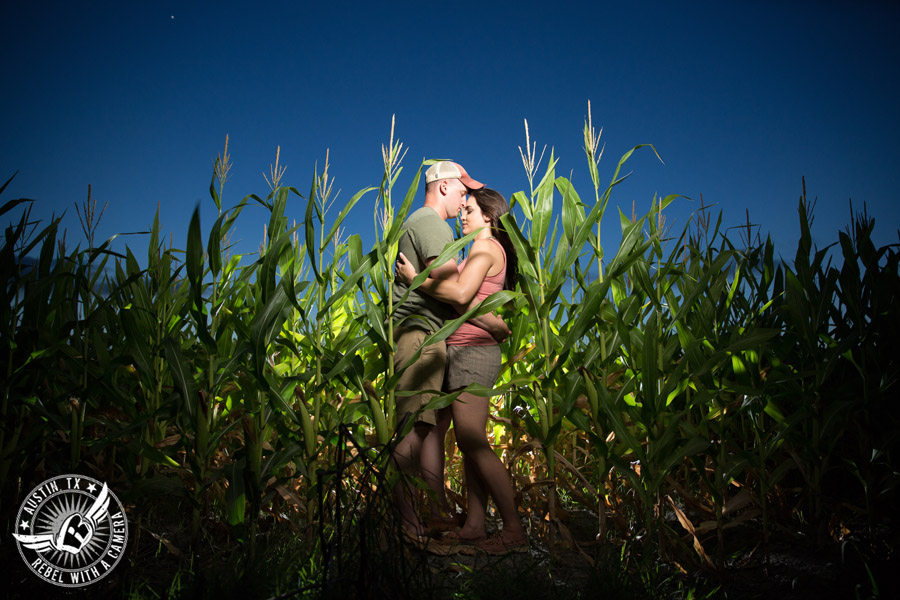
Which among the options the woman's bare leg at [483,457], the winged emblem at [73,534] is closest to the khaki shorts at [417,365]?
the woman's bare leg at [483,457]

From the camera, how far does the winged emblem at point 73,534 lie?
162 centimetres

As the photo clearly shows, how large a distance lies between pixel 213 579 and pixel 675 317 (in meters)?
1.75

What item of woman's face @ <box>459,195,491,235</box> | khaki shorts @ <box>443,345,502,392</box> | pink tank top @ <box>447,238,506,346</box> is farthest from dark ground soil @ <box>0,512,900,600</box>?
woman's face @ <box>459,195,491,235</box>

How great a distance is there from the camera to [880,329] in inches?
85.8

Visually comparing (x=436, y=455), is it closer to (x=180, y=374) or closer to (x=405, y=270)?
(x=405, y=270)

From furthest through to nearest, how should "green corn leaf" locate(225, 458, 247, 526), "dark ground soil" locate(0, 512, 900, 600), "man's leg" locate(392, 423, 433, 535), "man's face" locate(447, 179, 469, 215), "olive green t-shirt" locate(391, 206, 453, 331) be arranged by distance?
"man's face" locate(447, 179, 469, 215) → "olive green t-shirt" locate(391, 206, 453, 331) → "man's leg" locate(392, 423, 433, 535) → "green corn leaf" locate(225, 458, 247, 526) → "dark ground soil" locate(0, 512, 900, 600)

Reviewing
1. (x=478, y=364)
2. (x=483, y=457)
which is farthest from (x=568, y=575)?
(x=478, y=364)

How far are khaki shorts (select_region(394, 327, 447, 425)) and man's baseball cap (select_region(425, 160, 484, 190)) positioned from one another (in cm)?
67

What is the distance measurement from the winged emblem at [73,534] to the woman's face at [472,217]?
64.1 inches

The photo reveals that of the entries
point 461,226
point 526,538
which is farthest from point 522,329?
point 526,538

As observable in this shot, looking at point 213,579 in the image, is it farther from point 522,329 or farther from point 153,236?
point 522,329

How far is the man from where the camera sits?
6.88 ft

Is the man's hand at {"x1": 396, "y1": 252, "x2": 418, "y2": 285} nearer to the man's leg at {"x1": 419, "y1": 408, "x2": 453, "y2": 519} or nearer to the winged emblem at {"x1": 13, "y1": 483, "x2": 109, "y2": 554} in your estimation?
the man's leg at {"x1": 419, "y1": 408, "x2": 453, "y2": 519}

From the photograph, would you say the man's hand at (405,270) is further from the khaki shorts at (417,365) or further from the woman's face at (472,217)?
the woman's face at (472,217)
